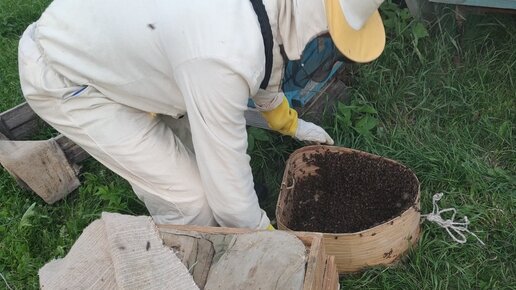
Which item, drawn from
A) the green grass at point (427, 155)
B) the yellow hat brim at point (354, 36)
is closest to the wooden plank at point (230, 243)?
the yellow hat brim at point (354, 36)

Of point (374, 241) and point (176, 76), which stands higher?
point (176, 76)

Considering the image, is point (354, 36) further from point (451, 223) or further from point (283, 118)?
point (451, 223)

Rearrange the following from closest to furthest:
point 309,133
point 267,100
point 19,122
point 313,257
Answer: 1. point 313,257
2. point 267,100
3. point 309,133
4. point 19,122

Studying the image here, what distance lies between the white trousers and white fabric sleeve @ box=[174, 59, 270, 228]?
0.28 metres

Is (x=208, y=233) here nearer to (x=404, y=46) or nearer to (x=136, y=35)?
(x=136, y=35)

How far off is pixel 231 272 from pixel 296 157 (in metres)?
1.35

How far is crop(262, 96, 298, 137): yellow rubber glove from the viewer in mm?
3289

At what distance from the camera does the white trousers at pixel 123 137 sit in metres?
2.74

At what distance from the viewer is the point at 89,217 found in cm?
362

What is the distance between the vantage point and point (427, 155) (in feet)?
11.9

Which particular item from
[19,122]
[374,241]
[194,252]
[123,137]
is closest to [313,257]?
[194,252]

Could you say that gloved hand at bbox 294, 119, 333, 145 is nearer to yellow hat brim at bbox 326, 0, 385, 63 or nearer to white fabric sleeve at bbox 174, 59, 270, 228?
white fabric sleeve at bbox 174, 59, 270, 228

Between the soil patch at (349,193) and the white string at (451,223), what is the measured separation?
0.16m

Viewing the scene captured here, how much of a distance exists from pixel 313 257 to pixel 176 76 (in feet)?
2.78
